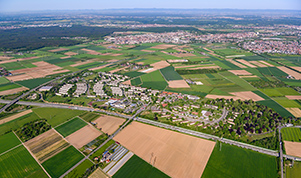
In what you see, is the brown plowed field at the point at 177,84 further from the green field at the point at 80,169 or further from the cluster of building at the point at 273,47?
the cluster of building at the point at 273,47

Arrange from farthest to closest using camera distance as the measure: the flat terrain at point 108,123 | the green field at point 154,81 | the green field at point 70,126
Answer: the green field at point 154,81
the flat terrain at point 108,123
the green field at point 70,126

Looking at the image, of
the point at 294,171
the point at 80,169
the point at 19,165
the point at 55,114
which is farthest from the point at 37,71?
the point at 294,171

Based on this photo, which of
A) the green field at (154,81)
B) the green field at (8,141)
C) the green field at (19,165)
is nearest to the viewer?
the green field at (19,165)

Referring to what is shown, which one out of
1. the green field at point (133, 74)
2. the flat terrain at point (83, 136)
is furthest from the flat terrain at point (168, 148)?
the green field at point (133, 74)

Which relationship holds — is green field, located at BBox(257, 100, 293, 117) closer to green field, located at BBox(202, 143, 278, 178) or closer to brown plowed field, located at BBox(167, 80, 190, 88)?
green field, located at BBox(202, 143, 278, 178)

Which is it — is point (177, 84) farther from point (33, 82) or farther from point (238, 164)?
point (33, 82)

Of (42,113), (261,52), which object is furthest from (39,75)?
(261,52)

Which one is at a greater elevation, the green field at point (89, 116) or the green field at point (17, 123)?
the green field at point (17, 123)

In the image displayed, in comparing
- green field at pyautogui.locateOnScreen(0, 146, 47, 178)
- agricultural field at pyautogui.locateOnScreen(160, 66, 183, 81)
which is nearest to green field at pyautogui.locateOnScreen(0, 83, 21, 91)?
green field at pyautogui.locateOnScreen(0, 146, 47, 178)
